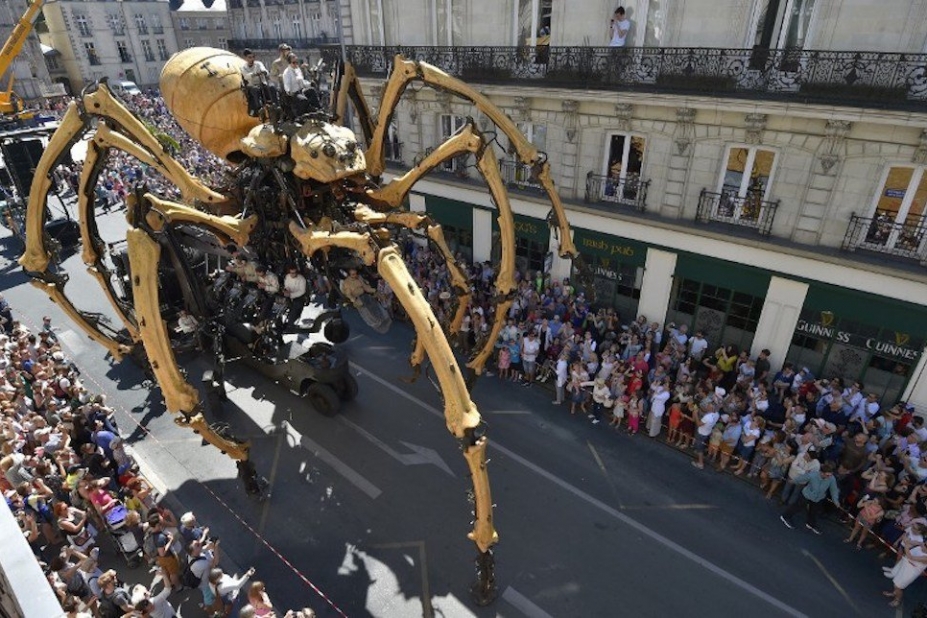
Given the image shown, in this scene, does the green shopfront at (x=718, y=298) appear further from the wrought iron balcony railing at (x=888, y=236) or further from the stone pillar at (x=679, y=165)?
the wrought iron balcony railing at (x=888, y=236)

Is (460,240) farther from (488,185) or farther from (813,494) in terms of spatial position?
(813,494)

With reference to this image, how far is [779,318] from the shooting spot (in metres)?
15.3

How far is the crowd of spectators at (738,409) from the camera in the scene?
11.0m

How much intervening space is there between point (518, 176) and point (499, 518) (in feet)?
39.5

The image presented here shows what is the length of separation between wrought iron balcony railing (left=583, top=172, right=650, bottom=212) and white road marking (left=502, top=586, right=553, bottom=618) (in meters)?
11.7

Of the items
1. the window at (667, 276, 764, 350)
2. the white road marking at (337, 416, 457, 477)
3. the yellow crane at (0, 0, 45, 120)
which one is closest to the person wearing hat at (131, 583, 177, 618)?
the white road marking at (337, 416, 457, 477)

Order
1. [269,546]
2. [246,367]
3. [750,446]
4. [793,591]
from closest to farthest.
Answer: [793,591] < [269,546] < [750,446] < [246,367]

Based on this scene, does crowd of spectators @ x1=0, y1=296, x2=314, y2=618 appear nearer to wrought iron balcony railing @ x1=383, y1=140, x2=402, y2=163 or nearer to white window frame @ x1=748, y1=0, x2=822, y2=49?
wrought iron balcony railing @ x1=383, y1=140, x2=402, y2=163

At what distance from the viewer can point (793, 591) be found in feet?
33.5

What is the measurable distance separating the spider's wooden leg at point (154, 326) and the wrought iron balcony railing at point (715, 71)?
41.4ft

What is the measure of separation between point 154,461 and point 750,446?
1374cm

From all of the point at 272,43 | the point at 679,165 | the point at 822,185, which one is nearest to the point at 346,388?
the point at 679,165

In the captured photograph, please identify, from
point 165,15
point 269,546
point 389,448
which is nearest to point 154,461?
point 269,546

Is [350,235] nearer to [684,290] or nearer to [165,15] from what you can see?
[684,290]
